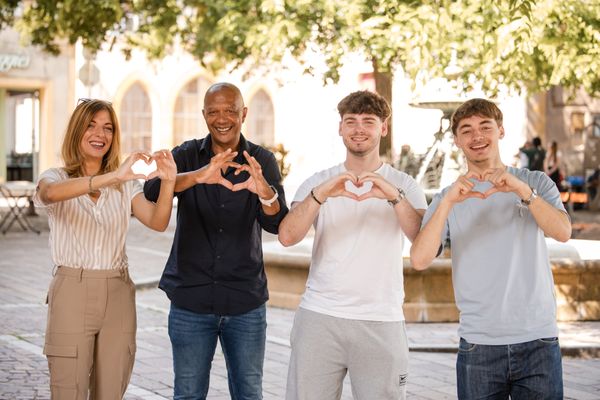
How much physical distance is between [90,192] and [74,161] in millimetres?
194

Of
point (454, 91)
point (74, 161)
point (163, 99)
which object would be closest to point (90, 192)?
point (74, 161)

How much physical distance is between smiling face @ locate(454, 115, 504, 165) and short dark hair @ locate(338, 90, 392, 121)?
33cm

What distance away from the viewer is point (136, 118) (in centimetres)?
3719

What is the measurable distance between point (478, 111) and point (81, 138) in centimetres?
167

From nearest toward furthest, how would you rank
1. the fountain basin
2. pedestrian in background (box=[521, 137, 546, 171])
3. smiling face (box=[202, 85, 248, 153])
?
smiling face (box=[202, 85, 248, 153]) < the fountain basin < pedestrian in background (box=[521, 137, 546, 171])

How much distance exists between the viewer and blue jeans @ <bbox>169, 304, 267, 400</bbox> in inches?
196

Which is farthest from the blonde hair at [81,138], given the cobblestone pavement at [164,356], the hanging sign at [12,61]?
the hanging sign at [12,61]

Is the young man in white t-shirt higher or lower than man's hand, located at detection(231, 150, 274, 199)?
lower

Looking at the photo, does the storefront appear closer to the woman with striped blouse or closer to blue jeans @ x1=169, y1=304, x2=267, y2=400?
blue jeans @ x1=169, y1=304, x2=267, y2=400

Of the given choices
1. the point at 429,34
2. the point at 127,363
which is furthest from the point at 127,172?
the point at 429,34

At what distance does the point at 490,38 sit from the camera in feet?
41.7

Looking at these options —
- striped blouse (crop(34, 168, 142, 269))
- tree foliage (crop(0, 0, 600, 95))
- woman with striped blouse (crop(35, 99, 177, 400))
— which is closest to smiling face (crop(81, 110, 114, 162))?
woman with striped blouse (crop(35, 99, 177, 400))

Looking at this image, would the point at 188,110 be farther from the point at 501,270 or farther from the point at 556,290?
the point at 501,270

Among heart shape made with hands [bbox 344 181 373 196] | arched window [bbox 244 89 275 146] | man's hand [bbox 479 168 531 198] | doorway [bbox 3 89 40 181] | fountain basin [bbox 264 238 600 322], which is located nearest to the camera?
man's hand [bbox 479 168 531 198]
